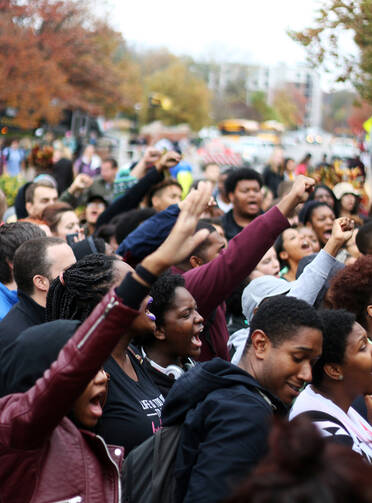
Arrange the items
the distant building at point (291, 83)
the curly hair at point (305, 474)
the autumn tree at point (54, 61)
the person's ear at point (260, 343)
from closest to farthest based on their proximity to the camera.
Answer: the curly hair at point (305, 474), the person's ear at point (260, 343), the autumn tree at point (54, 61), the distant building at point (291, 83)

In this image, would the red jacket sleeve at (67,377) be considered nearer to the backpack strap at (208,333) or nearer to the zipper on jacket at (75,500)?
the zipper on jacket at (75,500)

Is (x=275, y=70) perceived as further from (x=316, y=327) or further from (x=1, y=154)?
(x=316, y=327)

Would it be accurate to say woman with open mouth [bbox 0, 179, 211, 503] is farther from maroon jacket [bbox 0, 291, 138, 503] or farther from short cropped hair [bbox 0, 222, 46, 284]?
short cropped hair [bbox 0, 222, 46, 284]

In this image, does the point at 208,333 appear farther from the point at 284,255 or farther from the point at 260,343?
the point at 284,255

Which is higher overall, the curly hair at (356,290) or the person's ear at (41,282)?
the person's ear at (41,282)

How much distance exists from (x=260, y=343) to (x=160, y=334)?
102 centimetres

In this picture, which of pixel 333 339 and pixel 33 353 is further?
pixel 333 339

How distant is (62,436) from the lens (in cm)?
260

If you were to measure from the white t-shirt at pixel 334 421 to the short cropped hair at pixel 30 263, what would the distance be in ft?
5.19

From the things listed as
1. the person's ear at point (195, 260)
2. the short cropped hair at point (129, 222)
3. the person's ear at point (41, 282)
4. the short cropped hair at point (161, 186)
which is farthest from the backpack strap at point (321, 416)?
the short cropped hair at point (161, 186)

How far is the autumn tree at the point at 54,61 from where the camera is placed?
101ft

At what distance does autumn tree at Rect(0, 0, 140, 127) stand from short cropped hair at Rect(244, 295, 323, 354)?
28.4 m

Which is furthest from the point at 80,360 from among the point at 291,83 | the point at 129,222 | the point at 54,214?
the point at 291,83

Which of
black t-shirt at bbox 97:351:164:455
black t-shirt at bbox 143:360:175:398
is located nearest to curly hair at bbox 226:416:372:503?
black t-shirt at bbox 97:351:164:455
